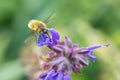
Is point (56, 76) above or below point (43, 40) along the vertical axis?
below

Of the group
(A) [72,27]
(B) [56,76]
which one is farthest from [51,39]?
(A) [72,27]

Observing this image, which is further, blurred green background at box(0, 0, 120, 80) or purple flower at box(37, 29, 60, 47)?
blurred green background at box(0, 0, 120, 80)

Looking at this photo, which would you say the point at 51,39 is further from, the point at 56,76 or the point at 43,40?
the point at 56,76

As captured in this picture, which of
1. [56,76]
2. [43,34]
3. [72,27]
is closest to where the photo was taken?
[56,76]

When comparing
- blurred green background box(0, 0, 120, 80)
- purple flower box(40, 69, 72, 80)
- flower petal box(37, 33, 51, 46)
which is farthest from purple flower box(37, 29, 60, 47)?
blurred green background box(0, 0, 120, 80)

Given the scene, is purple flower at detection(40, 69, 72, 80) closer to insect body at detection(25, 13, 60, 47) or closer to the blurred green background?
insect body at detection(25, 13, 60, 47)

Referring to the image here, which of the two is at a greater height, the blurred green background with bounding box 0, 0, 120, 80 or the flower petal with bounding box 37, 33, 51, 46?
the blurred green background with bounding box 0, 0, 120, 80

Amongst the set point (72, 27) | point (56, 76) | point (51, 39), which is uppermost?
point (72, 27)

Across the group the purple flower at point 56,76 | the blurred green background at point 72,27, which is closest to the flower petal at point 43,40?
the purple flower at point 56,76

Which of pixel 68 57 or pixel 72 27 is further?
pixel 72 27

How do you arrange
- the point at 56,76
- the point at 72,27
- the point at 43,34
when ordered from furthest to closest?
the point at 72,27 → the point at 43,34 → the point at 56,76
